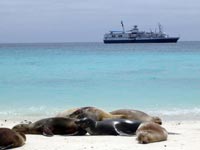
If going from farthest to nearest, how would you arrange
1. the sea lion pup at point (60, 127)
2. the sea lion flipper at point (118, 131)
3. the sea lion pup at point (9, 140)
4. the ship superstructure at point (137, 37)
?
the ship superstructure at point (137, 37) → the sea lion pup at point (60, 127) → the sea lion flipper at point (118, 131) → the sea lion pup at point (9, 140)

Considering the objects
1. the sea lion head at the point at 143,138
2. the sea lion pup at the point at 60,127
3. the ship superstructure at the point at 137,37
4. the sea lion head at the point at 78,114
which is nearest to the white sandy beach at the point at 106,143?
the sea lion head at the point at 143,138

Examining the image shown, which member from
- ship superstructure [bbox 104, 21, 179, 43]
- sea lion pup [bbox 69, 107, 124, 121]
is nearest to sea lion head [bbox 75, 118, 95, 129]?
sea lion pup [bbox 69, 107, 124, 121]

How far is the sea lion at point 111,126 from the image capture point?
9.59m

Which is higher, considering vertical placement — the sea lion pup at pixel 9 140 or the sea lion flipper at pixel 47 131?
the sea lion pup at pixel 9 140

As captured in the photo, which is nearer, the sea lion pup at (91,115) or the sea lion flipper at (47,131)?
the sea lion flipper at (47,131)

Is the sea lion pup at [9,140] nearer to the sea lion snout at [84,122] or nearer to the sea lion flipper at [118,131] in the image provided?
the sea lion snout at [84,122]

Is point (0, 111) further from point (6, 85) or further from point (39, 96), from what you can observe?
point (6, 85)

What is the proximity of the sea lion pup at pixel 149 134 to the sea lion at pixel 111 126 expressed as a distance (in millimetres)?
396

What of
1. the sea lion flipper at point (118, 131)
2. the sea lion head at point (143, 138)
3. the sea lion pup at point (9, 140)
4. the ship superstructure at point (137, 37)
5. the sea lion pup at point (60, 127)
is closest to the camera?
the sea lion pup at point (9, 140)

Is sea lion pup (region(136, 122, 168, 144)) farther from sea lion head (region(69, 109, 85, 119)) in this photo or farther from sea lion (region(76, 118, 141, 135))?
sea lion head (region(69, 109, 85, 119))

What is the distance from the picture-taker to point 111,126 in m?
9.62

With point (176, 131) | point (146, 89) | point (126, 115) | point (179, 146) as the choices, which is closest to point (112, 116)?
point (126, 115)

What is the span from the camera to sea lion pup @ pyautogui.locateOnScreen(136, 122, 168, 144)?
28.4ft

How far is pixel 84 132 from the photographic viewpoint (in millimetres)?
9727
